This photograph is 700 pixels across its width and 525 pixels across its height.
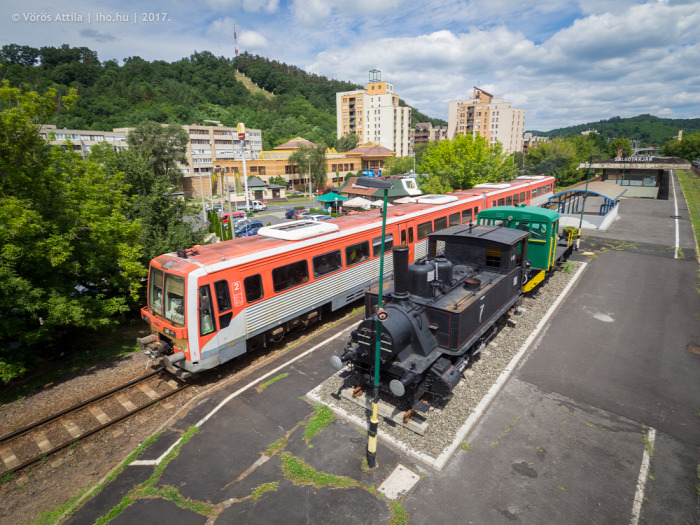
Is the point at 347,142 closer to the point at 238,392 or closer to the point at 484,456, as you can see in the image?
the point at 238,392

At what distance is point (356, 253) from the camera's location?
1305 cm

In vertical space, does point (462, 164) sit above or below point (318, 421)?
above

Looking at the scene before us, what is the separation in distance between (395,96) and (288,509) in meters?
112

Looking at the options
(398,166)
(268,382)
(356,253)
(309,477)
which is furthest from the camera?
(398,166)

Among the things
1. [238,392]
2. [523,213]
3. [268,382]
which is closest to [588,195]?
[523,213]

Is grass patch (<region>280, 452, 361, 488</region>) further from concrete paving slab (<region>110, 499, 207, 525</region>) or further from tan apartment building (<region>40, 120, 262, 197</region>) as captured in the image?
tan apartment building (<region>40, 120, 262, 197</region>)

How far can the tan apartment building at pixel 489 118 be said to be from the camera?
329ft

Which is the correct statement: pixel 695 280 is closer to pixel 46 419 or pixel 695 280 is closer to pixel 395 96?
pixel 46 419

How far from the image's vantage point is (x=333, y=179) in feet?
232

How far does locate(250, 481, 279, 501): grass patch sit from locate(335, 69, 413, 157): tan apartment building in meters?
103

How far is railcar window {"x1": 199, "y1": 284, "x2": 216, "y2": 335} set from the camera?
869 centimetres

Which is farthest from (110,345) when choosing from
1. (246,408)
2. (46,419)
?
(246,408)

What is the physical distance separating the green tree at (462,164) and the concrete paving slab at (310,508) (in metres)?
28.7

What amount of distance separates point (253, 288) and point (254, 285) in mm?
86
